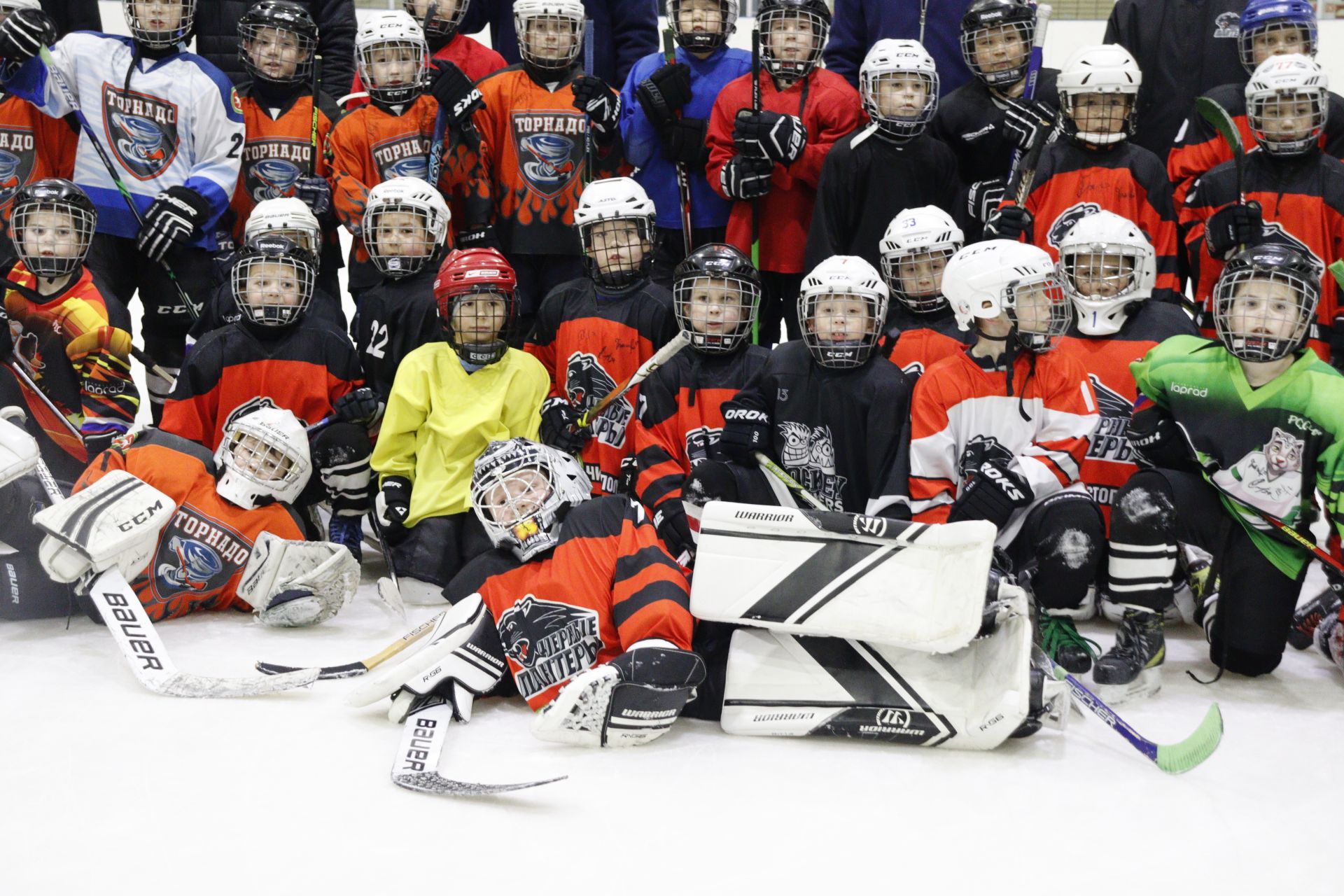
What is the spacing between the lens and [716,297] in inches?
144

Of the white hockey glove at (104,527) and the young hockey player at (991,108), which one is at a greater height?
the young hockey player at (991,108)

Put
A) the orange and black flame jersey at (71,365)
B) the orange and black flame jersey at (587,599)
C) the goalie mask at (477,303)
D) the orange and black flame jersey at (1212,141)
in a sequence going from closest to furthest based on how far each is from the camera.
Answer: the orange and black flame jersey at (587,599) → the goalie mask at (477,303) → the orange and black flame jersey at (71,365) → the orange and black flame jersey at (1212,141)

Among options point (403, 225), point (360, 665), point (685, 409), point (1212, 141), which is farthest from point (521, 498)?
point (1212, 141)

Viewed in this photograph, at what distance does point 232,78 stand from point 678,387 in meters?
2.42

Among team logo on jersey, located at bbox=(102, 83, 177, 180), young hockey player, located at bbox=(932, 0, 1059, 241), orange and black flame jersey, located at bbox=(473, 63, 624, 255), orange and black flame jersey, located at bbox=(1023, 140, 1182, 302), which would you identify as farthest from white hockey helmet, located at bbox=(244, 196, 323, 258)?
orange and black flame jersey, located at bbox=(1023, 140, 1182, 302)

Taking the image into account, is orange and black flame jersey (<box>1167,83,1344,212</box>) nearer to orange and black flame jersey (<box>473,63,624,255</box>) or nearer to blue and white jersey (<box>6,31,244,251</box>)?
orange and black flame jersey (<box>473,63,624,255</box>)

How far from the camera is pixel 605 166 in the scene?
4.55 m

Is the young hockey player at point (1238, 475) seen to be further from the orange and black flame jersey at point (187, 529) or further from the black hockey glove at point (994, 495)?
the orange and black flame jersey at point (187, 529)

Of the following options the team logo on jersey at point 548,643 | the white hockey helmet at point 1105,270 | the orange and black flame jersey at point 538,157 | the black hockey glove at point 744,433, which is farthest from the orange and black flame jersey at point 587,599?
the orange and black flame jersey at point 538,157

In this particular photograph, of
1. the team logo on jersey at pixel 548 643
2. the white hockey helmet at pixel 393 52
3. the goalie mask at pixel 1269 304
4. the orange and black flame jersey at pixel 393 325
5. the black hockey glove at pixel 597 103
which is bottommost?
the team logo on jersey at pixel 548 643

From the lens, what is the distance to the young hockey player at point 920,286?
3.73 meters

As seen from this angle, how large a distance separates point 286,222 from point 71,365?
755 millimetres

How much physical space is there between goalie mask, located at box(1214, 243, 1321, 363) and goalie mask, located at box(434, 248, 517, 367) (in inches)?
73.8

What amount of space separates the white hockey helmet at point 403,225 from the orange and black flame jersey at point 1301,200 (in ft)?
7.36
